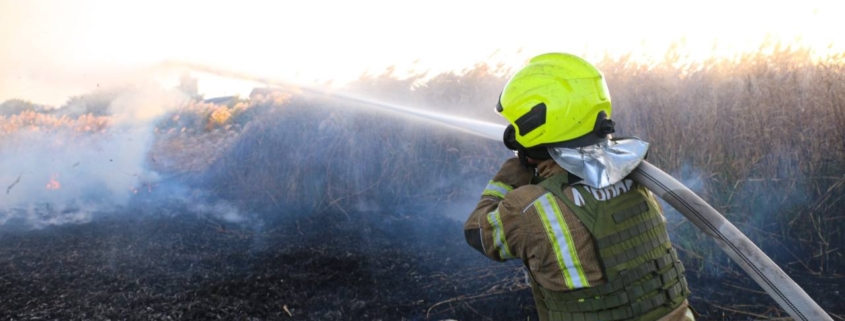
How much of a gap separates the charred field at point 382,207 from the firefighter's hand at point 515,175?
2.43 meters

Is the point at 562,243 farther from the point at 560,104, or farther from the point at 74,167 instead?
the point at 74,167

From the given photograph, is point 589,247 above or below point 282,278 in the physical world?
above

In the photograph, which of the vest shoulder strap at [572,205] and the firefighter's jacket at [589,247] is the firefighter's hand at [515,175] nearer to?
the firefighter's jacket at [589,247]

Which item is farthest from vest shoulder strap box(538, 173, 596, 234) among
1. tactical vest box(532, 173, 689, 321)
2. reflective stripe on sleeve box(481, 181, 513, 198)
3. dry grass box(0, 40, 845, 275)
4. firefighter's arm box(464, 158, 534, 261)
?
dry grass box(0, 40, 845, 275)

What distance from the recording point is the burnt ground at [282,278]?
4.80 m

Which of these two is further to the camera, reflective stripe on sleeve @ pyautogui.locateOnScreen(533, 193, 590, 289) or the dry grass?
the dry grass

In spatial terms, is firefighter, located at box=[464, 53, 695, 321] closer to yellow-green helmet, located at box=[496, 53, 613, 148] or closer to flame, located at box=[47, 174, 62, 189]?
yellow-green helmet, located at box=[496, 53, 613, 148]

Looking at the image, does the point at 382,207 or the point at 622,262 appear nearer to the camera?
the point at 622,262

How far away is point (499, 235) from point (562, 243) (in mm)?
264

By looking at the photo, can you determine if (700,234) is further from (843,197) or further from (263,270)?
(263,270)

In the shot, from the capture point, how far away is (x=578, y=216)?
2.20m

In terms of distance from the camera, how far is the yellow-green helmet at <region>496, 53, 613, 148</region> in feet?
7.63

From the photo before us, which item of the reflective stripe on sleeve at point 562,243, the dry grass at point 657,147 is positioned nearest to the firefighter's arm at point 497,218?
the reflective stripe on sleeve at point 562,243

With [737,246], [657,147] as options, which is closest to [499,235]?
[737,246]
